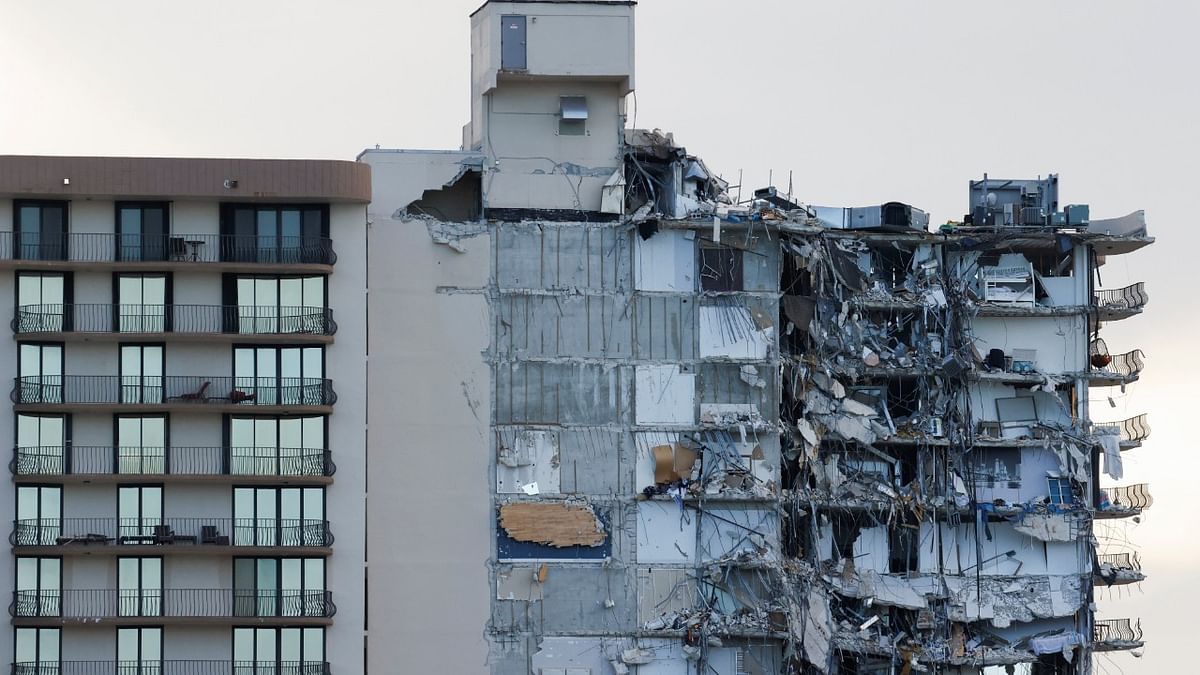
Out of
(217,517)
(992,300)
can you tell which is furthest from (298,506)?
(992,300)

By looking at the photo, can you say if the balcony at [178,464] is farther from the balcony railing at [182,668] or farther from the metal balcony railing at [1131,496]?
the metal balcony railing at [1131,496]

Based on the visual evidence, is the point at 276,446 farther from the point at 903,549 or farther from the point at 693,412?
the point at 903,549

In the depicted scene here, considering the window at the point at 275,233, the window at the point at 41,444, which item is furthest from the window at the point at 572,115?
the window at the point at 41,444

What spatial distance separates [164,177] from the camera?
8512 cm

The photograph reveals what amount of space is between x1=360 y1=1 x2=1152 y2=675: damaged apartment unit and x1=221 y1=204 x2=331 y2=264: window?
250 cm

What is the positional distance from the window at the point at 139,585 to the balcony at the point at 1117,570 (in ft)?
114

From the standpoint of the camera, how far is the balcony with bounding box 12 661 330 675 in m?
83.9

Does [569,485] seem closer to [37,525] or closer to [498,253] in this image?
[498,253]

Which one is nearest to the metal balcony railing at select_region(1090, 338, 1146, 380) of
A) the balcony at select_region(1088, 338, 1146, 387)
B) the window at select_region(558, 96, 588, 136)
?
the balcony at select_region(1088, 338, 1146, 387)

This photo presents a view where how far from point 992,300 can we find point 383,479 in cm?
2376

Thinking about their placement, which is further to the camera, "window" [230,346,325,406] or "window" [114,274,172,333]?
"window" [114,274,172,333]

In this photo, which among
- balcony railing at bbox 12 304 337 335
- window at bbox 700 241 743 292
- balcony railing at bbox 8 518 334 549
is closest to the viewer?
balcony railing at bbox 8 518 334 549

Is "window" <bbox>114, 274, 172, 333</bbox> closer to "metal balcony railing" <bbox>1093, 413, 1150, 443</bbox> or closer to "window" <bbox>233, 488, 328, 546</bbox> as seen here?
"window" <bbox>233, 488, 328, 546</bbox>

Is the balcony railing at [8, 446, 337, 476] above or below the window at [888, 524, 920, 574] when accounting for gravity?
above
